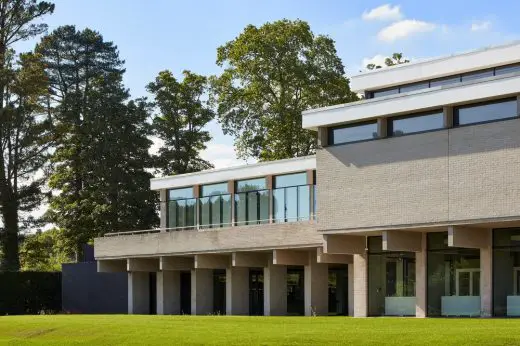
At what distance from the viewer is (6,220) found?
6862 centimetres

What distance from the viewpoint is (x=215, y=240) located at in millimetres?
50344

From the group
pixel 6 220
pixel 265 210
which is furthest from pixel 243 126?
pixel 265 210

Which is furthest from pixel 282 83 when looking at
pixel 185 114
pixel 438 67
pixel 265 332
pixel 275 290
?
pixel 265 332

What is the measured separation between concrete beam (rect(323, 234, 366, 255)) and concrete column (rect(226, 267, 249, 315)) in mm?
11522

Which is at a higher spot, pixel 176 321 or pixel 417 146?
pixel 417 146

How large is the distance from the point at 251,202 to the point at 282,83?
1878 centimetres

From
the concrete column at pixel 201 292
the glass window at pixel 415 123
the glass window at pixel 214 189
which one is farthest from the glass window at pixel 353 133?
the concrete column at pixel 201 292

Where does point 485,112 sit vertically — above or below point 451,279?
above

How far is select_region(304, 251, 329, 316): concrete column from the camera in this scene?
47281 millimetres

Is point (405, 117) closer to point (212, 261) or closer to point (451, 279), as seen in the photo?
point (451, 279)

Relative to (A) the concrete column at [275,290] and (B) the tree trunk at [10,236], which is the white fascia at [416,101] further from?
(B) the tree trunk at [10,236]

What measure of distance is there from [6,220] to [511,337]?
164 ft

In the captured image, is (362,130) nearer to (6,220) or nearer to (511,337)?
(511,337)

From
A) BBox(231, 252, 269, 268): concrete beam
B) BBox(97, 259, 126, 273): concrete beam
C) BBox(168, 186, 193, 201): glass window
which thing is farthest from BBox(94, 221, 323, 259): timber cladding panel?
BBox(168, 186, 193, 201): glass window
